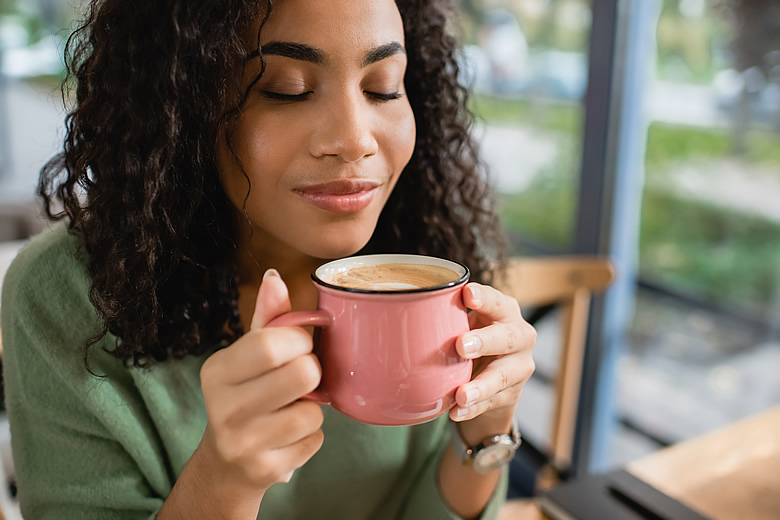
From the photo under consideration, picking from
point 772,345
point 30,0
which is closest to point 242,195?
point 772,345

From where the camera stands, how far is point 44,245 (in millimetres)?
888

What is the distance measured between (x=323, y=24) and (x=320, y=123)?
115 millimetres

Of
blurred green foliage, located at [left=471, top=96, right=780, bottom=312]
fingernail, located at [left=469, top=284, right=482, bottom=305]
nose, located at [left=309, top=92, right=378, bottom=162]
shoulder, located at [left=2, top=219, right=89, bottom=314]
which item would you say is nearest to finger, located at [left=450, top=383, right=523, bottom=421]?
fingernail, located at [left=469, top=284, right=482, bottom=305]

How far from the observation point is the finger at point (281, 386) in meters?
0.59

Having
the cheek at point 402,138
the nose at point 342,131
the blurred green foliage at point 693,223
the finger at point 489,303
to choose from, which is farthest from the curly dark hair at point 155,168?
the blurred green foliage at point 693,223

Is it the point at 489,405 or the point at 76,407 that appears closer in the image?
the point at 489,405

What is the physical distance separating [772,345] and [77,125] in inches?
72.7

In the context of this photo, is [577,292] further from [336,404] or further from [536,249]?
[336,404]

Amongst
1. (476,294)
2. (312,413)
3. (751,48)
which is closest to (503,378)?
(476,294)

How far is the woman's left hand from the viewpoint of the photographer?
0.64 m

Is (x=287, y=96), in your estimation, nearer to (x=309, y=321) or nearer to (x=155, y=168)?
(x=155, y=168)

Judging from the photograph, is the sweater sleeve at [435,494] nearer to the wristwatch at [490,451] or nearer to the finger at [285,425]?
the wristwatch at [490,451]

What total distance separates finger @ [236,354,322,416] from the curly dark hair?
262mm

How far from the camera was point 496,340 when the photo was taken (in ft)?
2.23
